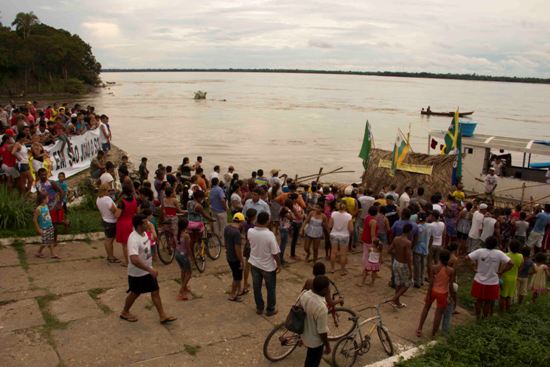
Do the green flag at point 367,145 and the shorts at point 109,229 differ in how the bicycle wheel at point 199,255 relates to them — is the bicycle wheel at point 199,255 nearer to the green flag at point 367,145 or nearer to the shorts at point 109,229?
the shorts at point 109,229

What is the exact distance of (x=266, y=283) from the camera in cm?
739

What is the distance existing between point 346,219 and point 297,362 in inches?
143

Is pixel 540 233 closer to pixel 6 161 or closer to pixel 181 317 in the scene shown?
pixel 181 317

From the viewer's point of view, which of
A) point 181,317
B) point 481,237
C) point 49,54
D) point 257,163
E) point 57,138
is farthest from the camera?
point 49,54

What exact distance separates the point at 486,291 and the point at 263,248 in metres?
3.54

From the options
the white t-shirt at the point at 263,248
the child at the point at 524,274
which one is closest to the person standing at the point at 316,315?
the white t-shirt at the point at 263,248

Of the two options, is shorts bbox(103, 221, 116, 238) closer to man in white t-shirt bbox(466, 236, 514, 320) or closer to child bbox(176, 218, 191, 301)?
child bbox(176, 218, 191, 301)

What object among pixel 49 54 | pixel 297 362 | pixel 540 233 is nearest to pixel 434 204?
A: pixel 540 233

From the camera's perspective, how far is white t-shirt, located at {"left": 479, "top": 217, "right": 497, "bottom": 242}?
33.1 feet

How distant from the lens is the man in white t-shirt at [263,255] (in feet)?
23.3

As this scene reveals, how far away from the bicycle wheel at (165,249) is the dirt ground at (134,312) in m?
0.21

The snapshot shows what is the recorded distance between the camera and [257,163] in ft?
101

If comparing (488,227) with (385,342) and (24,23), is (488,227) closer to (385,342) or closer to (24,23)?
(385,342)

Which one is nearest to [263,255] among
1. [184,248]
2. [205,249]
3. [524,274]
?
[184,248]
